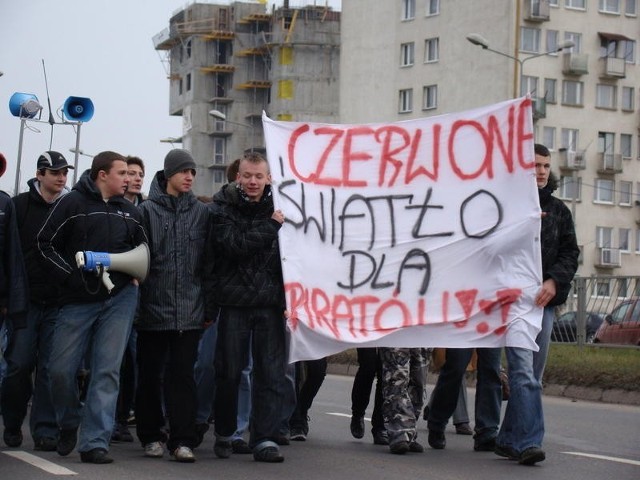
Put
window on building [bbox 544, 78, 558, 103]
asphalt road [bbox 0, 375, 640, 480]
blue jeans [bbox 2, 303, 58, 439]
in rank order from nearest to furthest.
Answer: asphalt road [bbox 0, 375, 640, 480] → blue jeans [bbox 2, 303, 58, 439] → window on building [bbox 544, 78, 558, 103]

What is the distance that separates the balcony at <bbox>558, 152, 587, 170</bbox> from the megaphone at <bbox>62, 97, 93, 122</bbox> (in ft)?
220

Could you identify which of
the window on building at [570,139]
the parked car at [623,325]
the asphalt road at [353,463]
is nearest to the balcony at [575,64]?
the window on building at [570,139]

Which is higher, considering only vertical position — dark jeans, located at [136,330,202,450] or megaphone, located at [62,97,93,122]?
megaphone, located at [62,97,93,122]

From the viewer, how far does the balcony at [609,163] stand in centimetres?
8414

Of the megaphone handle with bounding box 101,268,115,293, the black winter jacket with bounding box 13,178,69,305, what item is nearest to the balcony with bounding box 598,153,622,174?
the black winter jacket with bounding box 13,178,69,305

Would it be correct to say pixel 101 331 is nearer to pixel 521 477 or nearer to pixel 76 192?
pixel 76 192

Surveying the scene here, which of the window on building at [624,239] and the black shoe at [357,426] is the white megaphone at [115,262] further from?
the window on building at [624,239]

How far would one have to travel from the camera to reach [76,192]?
10.0m

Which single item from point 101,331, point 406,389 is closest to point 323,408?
point 406,389

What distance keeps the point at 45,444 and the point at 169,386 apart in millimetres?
1034

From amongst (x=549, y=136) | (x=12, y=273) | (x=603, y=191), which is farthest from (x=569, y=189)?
(x=12, y=273)

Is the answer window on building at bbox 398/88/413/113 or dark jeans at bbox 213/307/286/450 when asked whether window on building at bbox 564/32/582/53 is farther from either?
dark jeans at bbox 213/307/286/450

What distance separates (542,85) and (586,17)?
4.95 meters

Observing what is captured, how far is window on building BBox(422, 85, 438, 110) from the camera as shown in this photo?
85.2 meters
